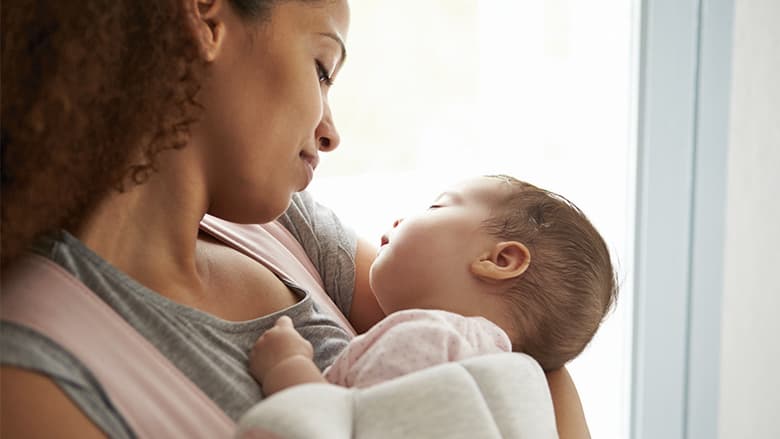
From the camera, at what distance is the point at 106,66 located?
95 cm

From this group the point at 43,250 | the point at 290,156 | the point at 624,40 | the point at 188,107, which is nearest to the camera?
the point at 43,250

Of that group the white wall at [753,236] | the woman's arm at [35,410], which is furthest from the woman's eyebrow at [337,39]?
the white wall at [753,236]

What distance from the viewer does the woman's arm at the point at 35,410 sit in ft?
2.71

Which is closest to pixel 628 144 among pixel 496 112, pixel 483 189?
pixel 496 112

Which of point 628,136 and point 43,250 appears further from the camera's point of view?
point 628,136

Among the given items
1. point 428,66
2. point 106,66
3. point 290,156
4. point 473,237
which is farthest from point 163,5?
point 428,66

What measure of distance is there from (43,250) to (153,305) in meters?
0.14

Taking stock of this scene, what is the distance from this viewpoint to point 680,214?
2.24 m

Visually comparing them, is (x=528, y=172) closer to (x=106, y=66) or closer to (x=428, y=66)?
(x=428, y=66)

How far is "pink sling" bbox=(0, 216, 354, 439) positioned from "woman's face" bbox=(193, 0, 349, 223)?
0.97 feet

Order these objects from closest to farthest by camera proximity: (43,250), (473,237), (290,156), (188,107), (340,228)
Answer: (43,250) < (188,107) < (290,156) < (473,237) < (340,228)

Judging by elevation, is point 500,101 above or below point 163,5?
below

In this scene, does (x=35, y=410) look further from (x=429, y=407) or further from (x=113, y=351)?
(x=429, y=407)

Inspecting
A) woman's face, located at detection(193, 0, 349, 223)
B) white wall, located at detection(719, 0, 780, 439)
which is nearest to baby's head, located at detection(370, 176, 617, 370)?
woman's face, located at detection(193, 0, 349, 223)
